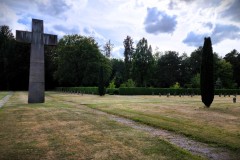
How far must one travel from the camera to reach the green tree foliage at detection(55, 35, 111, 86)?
55.4 m

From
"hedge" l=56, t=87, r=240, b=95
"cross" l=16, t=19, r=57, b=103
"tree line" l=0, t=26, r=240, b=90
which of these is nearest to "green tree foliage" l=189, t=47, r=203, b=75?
"tree line" l=0, t=26, r=240, b=90

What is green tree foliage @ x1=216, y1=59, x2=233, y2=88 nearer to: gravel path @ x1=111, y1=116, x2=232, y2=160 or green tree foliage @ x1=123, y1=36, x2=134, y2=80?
green tree foliage @ x1=123, y1=36, x2=134, y2=80

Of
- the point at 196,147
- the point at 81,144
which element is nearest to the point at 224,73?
the point at 196,147

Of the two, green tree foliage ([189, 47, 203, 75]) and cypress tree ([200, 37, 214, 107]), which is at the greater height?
green tree foliage ([189, 47, 203, 75])

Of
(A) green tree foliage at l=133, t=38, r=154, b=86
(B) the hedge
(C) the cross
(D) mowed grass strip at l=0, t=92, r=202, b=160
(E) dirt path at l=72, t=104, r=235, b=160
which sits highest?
(A) green tree foliage at l=133, t=38, r=154, b=86

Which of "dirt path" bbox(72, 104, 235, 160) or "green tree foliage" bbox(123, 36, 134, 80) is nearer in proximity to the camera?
"dirt path" bbox(72, 104, 235, 160)

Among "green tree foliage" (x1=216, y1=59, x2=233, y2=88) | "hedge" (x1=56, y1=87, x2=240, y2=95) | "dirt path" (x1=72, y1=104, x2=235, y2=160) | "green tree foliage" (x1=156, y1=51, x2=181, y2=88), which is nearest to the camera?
"dirt path" (x1=72, y1=104, x2=235, y2=160)

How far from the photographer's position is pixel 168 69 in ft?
243

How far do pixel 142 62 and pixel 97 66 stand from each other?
18536 millimetres

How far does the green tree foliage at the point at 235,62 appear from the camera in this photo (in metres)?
74.2

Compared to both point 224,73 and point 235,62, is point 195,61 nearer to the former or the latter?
point 224,73

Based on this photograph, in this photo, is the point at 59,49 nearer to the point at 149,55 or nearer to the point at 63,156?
the point at 149,55

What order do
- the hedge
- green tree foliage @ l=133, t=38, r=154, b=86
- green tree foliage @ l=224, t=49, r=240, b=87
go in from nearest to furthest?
→ the hedge < green tree foliage @ l=133, t=38, r=154, b=86 < green tree foliage @ l=224, t=49, r=240, b=87

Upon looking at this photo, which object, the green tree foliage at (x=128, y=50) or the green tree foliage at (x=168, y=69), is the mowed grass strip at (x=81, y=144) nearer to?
the green tree foliage at (x=168, y=69)
